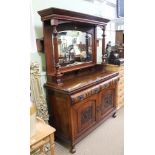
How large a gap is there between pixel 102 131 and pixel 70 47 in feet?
4.47

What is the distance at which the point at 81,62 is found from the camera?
8.18 ft

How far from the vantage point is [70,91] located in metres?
1.79

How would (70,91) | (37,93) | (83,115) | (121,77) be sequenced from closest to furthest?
(70,91) < (37,93) < (83,115) < (121,77)

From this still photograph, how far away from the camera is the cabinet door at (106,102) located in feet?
7.86

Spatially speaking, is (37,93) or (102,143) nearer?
(37,93)

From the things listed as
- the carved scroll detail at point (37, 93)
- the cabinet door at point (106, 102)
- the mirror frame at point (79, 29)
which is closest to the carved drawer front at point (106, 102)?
the cabinet door at point (106, 102)

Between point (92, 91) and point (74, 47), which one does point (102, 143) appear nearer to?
point (92, 91)

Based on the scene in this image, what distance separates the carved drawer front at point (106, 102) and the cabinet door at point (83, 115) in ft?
0.52

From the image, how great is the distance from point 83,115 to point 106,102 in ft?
2.08

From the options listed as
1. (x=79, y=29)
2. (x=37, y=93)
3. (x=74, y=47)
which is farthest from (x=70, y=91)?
(x=79, y=29)

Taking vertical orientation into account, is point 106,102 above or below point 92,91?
below
